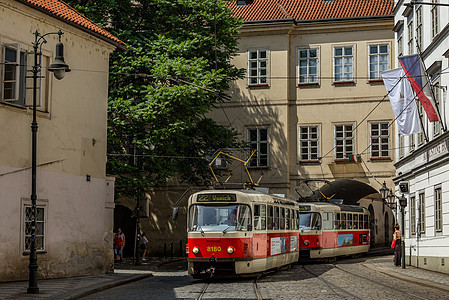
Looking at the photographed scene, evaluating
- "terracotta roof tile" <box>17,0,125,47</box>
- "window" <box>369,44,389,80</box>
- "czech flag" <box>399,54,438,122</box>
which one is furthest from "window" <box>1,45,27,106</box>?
"window" <box>369,44,389,80</box>

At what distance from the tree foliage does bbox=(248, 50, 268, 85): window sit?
20.9ft

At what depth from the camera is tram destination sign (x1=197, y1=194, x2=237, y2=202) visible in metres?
23.0

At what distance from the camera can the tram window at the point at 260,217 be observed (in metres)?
23.9

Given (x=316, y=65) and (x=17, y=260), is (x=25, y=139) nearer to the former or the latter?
(x=17, y=260)

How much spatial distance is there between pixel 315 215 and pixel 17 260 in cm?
1627

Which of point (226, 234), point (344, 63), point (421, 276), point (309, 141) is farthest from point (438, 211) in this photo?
point (344, 63)

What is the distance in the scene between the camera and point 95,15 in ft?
110

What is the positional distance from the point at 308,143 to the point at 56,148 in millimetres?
21148

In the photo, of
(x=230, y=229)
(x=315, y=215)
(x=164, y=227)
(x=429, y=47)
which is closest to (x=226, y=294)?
(x=230, y=229)

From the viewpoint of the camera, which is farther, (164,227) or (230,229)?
(164,227)

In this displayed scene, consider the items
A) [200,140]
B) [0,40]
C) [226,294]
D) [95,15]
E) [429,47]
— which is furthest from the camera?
[200,140]

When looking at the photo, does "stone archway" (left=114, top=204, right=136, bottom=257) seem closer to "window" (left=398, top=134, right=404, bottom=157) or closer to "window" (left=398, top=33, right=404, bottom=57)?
"window" (left=398, top=134, right=404, bottom=157)

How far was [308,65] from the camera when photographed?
43.8m

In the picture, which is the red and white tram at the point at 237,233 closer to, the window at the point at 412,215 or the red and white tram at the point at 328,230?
the red and white tram at the point at 328,230
